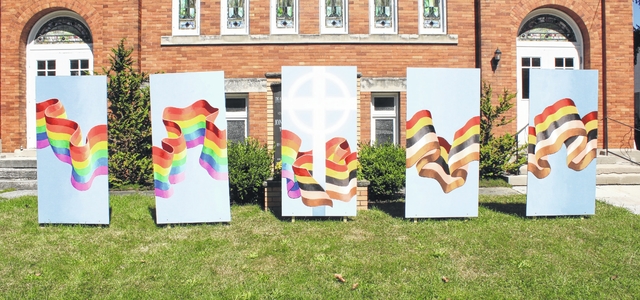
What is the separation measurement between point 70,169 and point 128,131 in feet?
12.0

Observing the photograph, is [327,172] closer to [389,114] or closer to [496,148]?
[496,148]

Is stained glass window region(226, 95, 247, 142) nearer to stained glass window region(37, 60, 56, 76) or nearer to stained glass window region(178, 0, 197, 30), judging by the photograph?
stained glass window region(178, 0, 197, 30)

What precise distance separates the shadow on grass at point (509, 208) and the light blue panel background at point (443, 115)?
1.00 meters

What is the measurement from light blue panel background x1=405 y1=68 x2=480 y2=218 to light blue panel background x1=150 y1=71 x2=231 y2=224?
9.28 ft

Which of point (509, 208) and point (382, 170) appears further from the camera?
point (382, 170)

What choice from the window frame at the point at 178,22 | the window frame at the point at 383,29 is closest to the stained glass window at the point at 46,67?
the window frame at the point at 178,22

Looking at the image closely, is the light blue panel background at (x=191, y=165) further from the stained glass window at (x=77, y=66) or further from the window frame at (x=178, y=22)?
the stained glass window at (x=77, y=66)

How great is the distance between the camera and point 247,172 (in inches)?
330

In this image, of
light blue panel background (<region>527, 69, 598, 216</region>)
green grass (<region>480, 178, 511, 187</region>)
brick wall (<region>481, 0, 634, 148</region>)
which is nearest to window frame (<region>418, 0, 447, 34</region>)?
brick wall (<region>481, 0, 634, 148</region>)

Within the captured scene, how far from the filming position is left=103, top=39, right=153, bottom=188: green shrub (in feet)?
33.0

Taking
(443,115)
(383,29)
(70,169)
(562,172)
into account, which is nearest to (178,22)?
(383,29)

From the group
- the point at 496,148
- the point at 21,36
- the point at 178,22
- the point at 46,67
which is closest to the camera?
the point at 496,148

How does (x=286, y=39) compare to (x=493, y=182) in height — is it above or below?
above

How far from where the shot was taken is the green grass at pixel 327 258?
4.38 metres
